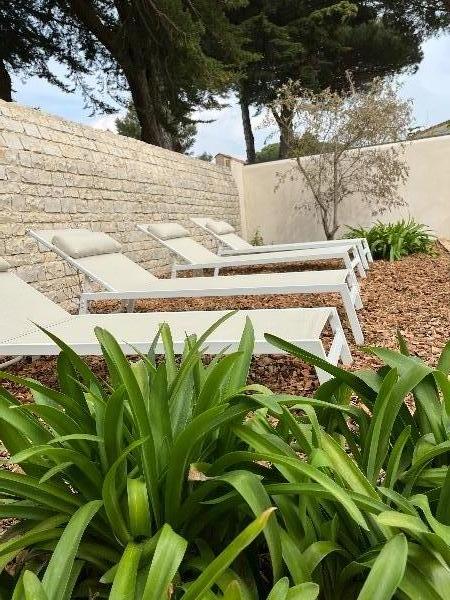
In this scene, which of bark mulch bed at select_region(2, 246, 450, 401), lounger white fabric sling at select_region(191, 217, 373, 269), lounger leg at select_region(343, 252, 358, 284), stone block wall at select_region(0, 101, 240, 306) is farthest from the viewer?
lounger white fabric sling at select_region(191, 217, 373, 269)

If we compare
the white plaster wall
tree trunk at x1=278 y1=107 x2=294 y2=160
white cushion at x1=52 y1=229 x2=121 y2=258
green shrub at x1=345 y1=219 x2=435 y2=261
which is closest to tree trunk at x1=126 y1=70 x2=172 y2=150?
the white plaster wall

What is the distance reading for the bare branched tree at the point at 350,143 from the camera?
907cm

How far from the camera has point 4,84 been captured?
9922 millimetres

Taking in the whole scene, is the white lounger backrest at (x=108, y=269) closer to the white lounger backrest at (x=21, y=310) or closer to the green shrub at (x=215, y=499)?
the white lounger backrest at (x=21, y=310)

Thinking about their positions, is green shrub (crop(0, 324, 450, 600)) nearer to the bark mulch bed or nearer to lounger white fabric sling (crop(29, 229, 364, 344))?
the bark mulch bed

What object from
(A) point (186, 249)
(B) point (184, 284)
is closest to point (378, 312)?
(B) point (184, 284)

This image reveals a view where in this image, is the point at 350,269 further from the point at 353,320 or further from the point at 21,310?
the point at 21,310

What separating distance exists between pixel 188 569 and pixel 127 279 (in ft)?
10.9

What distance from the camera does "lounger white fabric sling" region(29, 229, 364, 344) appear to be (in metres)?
3.45

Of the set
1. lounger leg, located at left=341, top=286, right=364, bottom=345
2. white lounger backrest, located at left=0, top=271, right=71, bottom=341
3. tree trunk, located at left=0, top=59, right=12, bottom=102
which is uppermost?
tree trunk, located at left=0, top=59, right=12, bottom=102

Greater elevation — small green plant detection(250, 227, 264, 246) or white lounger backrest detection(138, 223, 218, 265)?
white lounger backrest detection(138, 223, 218, 265)

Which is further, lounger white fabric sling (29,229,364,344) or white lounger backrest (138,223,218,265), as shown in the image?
white lounger backrest (138,223,218,265)

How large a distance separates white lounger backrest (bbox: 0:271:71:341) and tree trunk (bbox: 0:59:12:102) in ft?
25.4

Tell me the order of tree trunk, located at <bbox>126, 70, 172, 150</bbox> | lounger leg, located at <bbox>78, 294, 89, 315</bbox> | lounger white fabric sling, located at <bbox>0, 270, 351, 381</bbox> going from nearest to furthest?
lounger white fabric sling, located at <bbox>0, 270, 351, 381</bbox> < lounger leg, located at <bbox>78, 294, 89, 315</bbox> < tree trunk, located at <bbox>126, 70, 172, 150</bbox>
